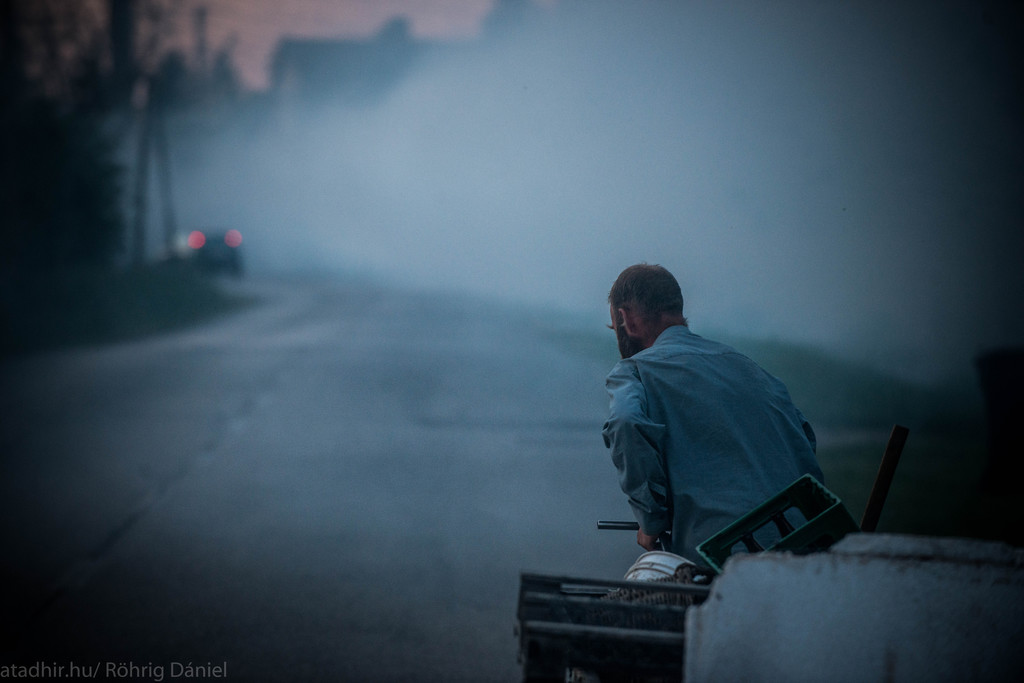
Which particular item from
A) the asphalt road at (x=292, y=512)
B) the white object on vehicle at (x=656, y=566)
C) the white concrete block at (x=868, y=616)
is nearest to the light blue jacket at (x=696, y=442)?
the white object on vehicle at (x=656, y=566)

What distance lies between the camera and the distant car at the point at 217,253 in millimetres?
→ 38562

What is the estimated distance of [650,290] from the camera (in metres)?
3.27

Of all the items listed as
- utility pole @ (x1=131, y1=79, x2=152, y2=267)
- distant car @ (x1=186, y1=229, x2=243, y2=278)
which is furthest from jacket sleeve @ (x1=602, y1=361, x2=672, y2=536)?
distant car @ (x1=186, y1=229, x2=243, y2=278)

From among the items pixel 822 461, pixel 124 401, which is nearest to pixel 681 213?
pixel 822 461

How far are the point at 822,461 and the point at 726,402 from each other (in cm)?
640

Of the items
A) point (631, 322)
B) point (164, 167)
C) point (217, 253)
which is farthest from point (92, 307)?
point (631, 322)

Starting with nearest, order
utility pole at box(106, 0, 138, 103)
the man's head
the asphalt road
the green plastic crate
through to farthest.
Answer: the green plastic crate, the man's head, the asphalt road, utility pole at box(106, 0, 138, 103)

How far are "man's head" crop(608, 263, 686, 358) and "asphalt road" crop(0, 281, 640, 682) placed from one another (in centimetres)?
211

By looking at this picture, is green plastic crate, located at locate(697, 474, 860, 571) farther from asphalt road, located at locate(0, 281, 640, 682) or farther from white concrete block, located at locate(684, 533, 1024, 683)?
asphalt road, located at locate(0, 281, 640, 682)

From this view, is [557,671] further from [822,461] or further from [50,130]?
[50,130]

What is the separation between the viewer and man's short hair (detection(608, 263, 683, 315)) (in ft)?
10.7

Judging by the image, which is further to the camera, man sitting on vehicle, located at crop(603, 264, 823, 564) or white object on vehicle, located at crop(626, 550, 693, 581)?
man sitting on vehicle, located at crop(603, 264, 823, 564)

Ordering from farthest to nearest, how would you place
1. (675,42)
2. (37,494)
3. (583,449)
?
(675,42) < (583,449) < (37,494)

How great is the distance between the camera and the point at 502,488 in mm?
8148
